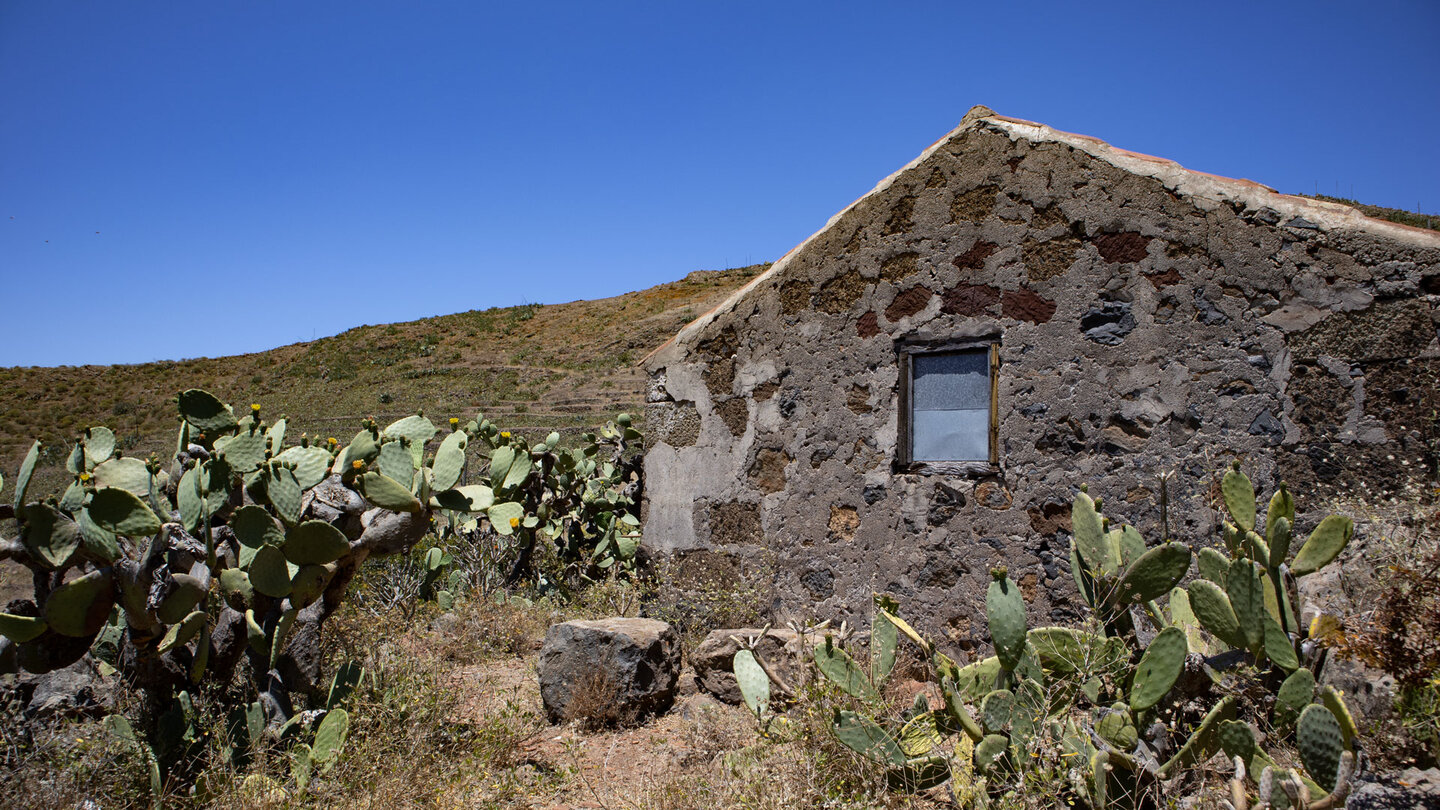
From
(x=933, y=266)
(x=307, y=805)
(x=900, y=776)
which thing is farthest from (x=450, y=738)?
(x=933, y=266)

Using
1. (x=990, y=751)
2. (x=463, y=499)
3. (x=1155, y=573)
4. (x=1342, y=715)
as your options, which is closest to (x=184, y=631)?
(x=463, y=499)

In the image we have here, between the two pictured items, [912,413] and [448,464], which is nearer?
[448,464]

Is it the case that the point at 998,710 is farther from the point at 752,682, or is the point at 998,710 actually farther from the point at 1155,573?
the point at 752,682

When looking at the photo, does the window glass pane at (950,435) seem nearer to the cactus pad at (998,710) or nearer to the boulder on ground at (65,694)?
the cactus pad at (998,710)

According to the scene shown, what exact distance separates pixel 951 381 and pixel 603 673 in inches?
93.0

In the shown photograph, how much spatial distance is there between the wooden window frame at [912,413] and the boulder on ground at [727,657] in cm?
113

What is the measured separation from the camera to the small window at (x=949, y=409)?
451 cm

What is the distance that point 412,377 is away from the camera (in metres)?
30.5

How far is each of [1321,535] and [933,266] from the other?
227 centimetres

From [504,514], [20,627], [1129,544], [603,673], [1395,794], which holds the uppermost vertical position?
[1129,544]

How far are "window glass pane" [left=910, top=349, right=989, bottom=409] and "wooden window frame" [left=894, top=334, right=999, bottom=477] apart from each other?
31mm

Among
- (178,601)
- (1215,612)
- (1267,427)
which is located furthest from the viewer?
(1267,427)

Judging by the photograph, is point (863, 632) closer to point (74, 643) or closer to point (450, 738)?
point (450, 738)

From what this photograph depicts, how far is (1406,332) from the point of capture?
3.60 metres
